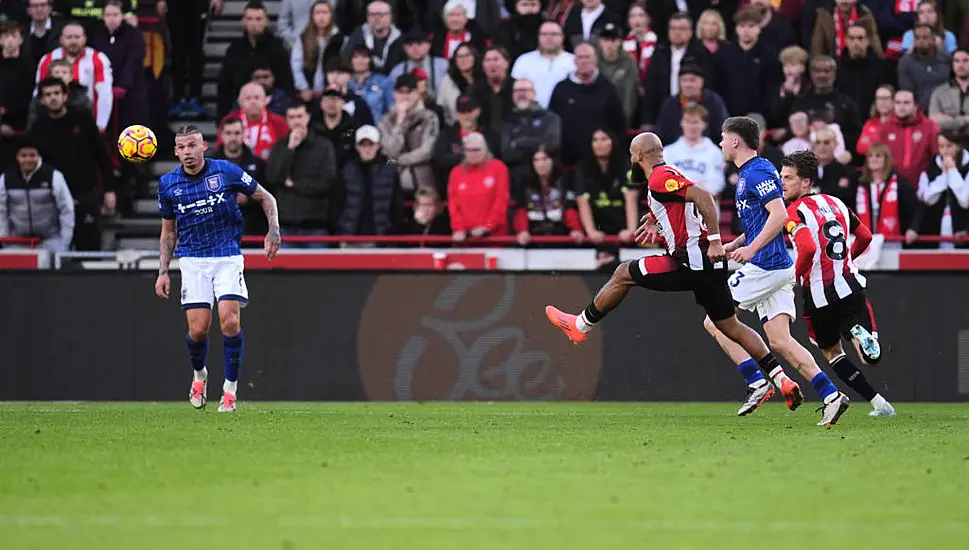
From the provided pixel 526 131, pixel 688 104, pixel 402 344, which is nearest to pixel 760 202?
pixel 402 344

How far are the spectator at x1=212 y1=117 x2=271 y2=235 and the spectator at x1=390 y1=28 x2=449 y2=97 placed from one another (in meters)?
2.17

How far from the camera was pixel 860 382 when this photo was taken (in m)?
12.7

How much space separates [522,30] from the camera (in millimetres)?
20500

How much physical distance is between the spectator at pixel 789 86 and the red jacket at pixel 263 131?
566cm

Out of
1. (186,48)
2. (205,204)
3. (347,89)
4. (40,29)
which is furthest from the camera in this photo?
(186,48)

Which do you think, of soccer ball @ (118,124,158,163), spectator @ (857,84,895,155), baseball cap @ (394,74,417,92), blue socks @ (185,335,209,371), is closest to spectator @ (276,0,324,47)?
baseball cap @ (394,74,417,92)

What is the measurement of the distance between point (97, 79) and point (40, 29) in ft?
5.47

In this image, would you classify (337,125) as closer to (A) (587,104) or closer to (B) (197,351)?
(A) (587,104)

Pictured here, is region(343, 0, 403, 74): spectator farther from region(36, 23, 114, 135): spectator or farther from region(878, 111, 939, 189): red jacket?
region(878, 111, 939, 189): red jacket

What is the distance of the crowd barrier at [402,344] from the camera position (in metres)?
16.9

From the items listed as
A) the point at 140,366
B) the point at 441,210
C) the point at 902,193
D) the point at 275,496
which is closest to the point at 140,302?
the point at 140,366

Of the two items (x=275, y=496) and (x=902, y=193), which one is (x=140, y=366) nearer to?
(x=902, y=193)

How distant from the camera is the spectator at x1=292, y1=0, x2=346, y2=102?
20.4 m

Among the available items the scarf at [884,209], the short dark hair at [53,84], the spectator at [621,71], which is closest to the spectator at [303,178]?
the short dark hair at [53,84]
